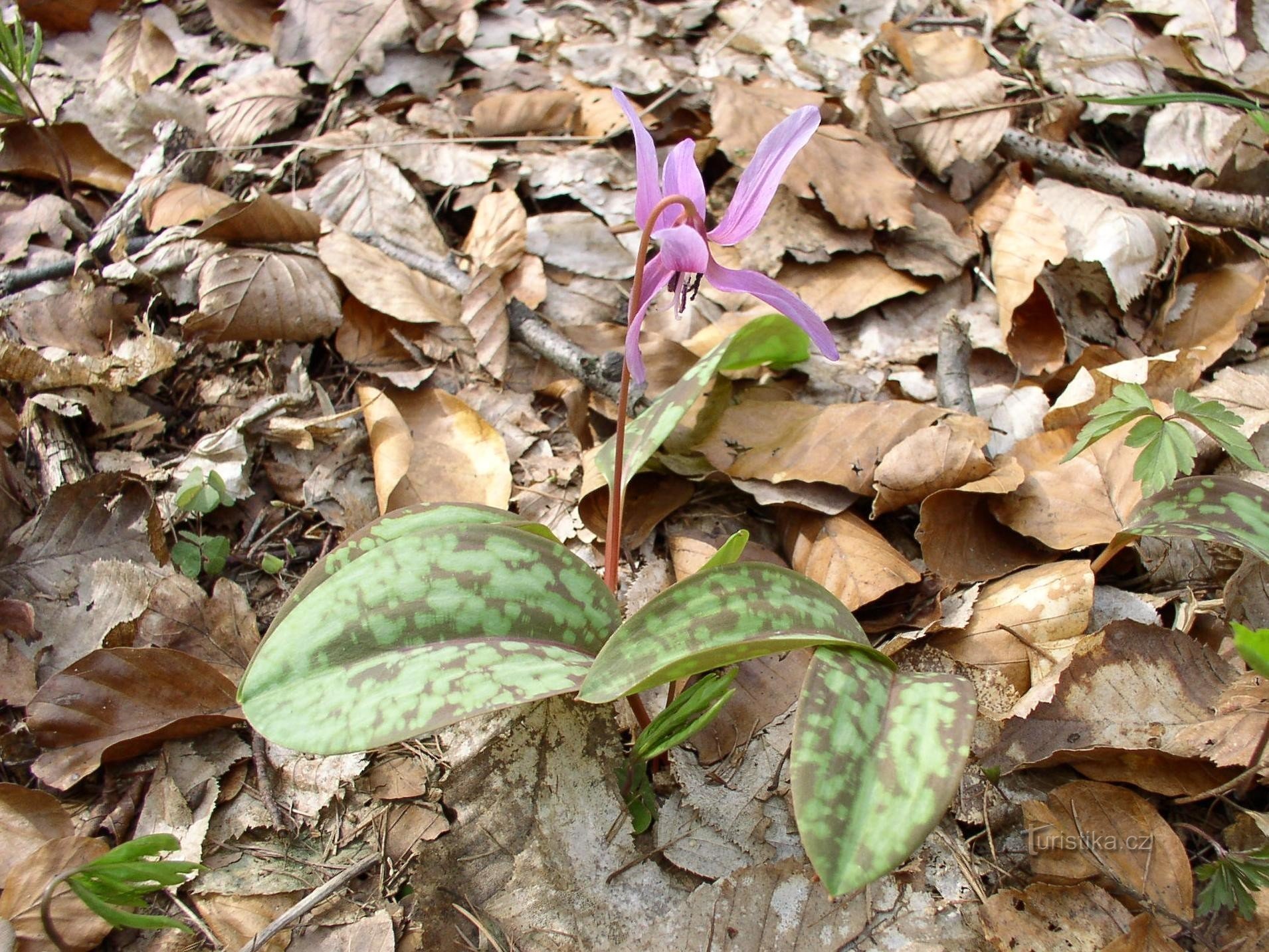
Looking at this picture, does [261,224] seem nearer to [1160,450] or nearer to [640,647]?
[640,647]

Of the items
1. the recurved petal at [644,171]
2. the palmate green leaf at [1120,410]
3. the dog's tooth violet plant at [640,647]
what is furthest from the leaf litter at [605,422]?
the recurved petal at [644,171]

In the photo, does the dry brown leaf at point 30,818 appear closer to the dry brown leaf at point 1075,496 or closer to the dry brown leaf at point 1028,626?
the dry brown leaf at point 1028,626

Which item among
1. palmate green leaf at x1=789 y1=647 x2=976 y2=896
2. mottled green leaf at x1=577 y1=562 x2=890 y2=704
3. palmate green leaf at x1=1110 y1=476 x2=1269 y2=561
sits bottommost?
palmate green leaf at x1=1110 y1=476 x2=1269 y2=561

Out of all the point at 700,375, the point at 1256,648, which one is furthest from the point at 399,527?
the point at 1256,648

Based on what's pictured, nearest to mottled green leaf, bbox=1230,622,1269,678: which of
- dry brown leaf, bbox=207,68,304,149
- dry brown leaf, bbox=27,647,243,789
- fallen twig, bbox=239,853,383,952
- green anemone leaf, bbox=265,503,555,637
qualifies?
green anemone leaf, bbox=265,503,555,637

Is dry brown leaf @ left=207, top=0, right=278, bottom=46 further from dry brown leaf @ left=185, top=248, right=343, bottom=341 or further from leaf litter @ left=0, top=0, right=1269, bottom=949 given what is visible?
dry brown leaf @ left=185, top=248, right=343, bottom=341

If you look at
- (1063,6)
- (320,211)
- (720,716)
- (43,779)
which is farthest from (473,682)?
(1063,6)

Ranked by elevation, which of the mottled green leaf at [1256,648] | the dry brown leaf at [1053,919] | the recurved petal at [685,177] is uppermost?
the recurved petal at [685,177]
